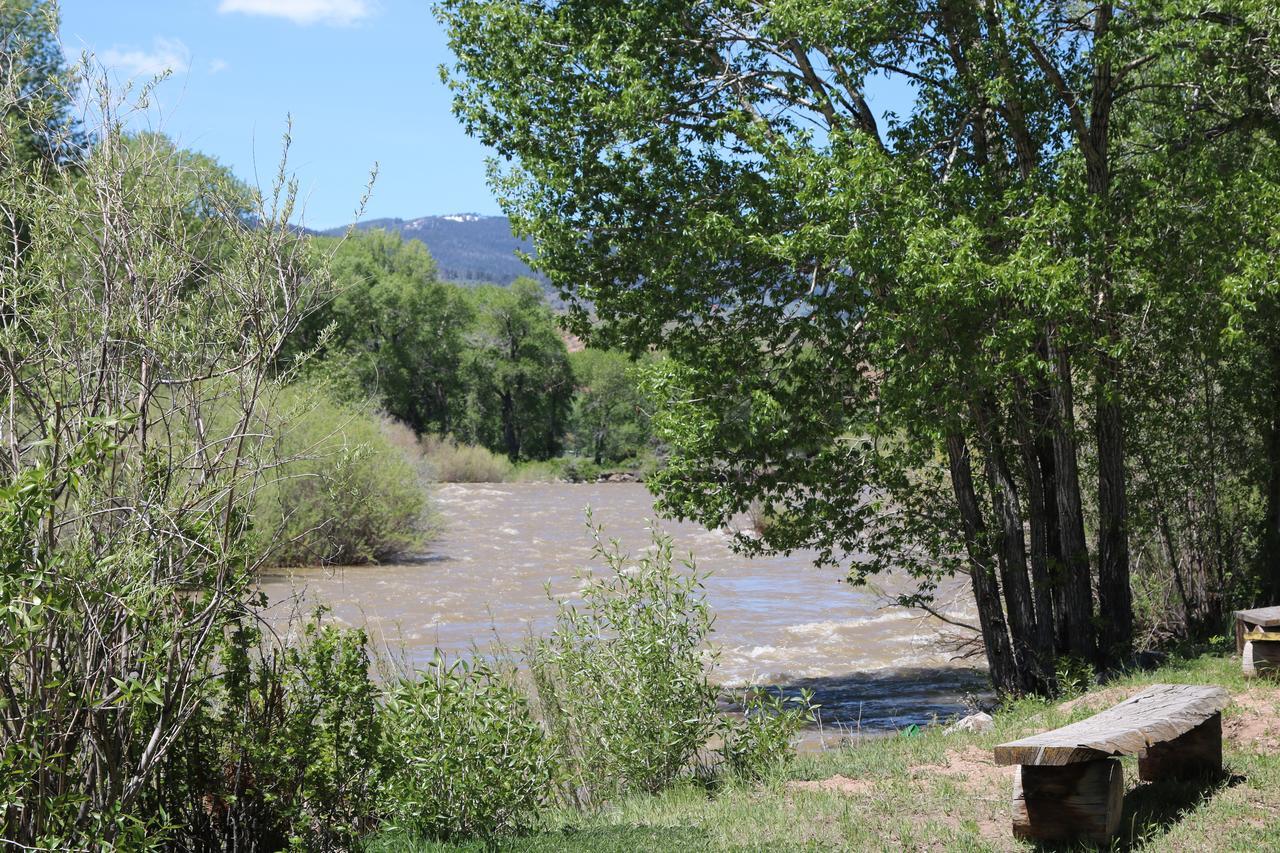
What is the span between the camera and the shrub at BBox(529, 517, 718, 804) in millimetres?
7316

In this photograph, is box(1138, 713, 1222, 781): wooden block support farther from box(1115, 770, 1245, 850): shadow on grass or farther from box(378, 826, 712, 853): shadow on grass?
box(378, 826, 712, 853): shadow on grass

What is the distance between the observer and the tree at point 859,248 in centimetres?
1044

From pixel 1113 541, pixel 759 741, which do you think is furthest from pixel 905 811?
pixel 1113 541

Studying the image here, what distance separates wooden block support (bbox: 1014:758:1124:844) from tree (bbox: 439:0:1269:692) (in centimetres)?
477

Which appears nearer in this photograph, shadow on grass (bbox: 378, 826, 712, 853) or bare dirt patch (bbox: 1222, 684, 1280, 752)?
shadow on grass (bbox: 378, 826, 712, 853)

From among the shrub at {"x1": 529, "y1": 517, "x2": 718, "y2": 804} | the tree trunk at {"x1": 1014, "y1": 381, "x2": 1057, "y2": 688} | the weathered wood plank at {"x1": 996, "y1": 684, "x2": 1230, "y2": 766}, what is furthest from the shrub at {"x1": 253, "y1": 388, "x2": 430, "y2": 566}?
the weathered wood plank at {"x1": 996, "y1": 684, "x2": 1230, "y2": 766}

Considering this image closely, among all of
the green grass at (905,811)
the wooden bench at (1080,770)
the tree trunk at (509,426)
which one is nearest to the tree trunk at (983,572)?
the green grass at (905,811)

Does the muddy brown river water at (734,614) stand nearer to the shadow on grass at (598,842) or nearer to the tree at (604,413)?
the shadow on grass at (598,842)

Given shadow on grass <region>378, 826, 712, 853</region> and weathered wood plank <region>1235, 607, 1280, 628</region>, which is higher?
weathered wood plank <region>1235, 607, 1280, 628</region>

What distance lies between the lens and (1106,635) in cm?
1209

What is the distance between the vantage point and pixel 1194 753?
257 inches

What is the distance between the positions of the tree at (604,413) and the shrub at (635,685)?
65.6 m

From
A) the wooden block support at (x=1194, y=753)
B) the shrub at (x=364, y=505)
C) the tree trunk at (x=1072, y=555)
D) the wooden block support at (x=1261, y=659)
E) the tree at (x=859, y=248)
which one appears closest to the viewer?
the wooden block support at (x=1194, y=753)

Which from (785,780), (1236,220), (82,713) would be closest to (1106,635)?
(1236,220)
